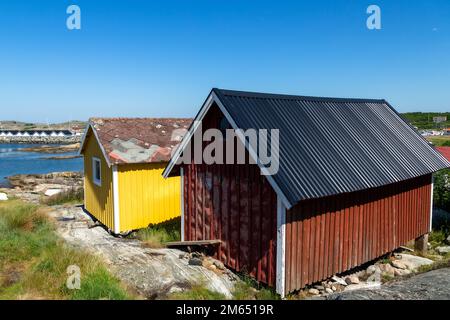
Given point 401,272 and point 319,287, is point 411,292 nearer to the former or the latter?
point 319,287

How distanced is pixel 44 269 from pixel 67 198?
A: 14.8m

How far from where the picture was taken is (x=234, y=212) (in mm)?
9547

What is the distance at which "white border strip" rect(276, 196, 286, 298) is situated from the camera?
801cm

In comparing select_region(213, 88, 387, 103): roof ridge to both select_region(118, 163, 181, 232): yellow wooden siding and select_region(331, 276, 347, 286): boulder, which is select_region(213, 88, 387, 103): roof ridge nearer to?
select_region(331, 276, 347, 286): boulder

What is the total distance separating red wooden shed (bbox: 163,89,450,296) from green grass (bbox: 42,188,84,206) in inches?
491

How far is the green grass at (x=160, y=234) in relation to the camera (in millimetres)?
12345

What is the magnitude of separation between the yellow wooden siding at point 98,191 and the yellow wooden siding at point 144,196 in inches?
21.4

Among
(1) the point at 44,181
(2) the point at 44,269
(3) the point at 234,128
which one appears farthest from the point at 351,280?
(1) the point at 44,181

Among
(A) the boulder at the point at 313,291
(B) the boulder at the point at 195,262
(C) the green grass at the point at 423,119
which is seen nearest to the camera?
(A) the boulder at the point at 313,291

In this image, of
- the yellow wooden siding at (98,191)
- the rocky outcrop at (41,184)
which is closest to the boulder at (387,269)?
the yellow wooden siding at (98,191)

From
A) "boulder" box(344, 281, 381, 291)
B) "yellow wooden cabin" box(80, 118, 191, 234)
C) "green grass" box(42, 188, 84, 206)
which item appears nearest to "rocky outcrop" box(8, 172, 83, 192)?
"green grass" box(42, 188, 84, 206)

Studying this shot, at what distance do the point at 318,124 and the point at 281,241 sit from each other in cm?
393

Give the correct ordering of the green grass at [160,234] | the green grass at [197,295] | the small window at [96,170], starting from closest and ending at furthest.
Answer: the green grass at [197,295] → the green grass at [160,234] → the small window at [96,170]

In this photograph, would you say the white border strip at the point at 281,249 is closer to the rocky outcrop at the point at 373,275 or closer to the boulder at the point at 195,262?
the rocky outcrop at the point at 373,275
